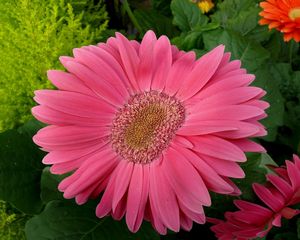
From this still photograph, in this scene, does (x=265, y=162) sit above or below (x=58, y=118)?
below

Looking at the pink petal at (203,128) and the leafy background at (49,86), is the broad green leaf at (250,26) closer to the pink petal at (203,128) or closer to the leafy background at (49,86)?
the leafy background at (49,86)

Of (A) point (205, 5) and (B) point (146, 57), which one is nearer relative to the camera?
(B) point (146, 57)

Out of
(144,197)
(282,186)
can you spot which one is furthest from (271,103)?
(144,197)

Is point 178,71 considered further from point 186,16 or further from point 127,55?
point 186,16

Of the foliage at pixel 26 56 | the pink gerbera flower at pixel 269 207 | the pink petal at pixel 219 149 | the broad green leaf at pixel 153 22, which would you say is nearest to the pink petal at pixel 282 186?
the pink gerbera flower at pixel 269 207

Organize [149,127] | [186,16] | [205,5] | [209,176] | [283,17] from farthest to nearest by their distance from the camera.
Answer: [205,5] → [186,16] → [283,17] → [149,127] → [209,176]

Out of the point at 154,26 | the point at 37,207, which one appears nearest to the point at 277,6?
the point at 154,26

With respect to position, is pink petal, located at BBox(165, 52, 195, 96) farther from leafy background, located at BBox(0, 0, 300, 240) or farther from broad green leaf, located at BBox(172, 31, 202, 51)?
broad green leaf, located at BBox(172, 31, 202, 51)
